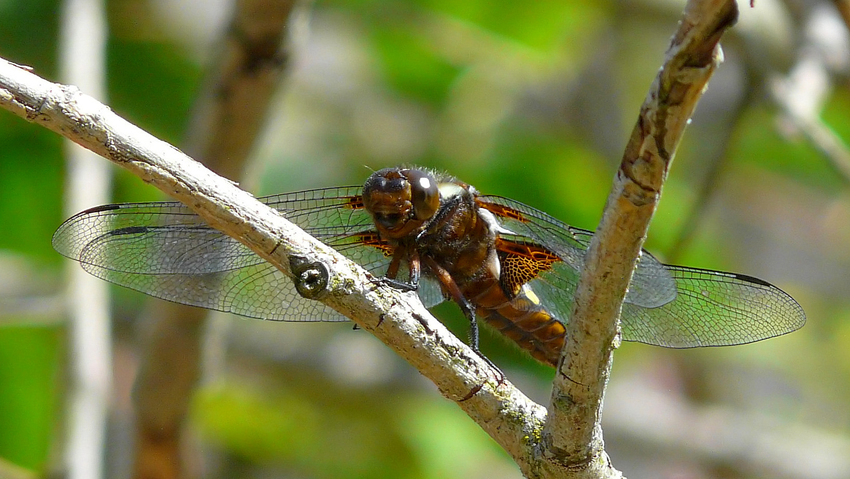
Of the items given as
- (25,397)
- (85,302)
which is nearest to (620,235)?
(85,302)

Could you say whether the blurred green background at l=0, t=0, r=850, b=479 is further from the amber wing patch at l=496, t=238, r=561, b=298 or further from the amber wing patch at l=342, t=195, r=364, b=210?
the amber wing patch at l=496, t=238, r=561, b=298

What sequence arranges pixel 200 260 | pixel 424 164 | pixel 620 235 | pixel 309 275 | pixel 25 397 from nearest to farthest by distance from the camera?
pixel 620 235 < pixel 309 275 < pixel 200 260 < pixel 25 397 < pixel 424 164

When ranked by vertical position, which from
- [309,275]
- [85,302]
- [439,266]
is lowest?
[309,275]

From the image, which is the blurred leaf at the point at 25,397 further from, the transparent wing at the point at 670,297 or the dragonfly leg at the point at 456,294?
the transparent wing at the point at 670,297

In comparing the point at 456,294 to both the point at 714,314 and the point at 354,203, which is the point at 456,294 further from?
the point at 714,314

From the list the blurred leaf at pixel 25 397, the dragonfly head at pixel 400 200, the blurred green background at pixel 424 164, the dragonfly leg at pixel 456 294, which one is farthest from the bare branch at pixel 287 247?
the blurred leaf at pixel 25 397

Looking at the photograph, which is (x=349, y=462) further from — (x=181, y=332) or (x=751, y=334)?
(x=751, y=334)

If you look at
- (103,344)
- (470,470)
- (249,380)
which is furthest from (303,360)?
(103,344)
